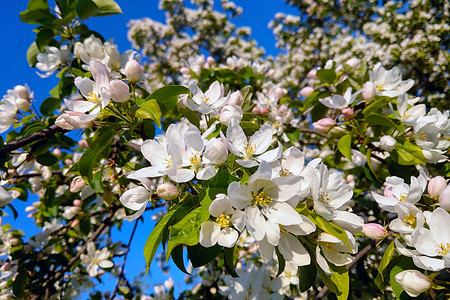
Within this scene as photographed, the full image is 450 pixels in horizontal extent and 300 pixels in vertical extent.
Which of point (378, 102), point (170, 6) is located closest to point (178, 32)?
point (170, 6)

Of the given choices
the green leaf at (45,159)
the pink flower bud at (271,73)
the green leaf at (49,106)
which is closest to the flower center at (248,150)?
the green leaf at (45,159)

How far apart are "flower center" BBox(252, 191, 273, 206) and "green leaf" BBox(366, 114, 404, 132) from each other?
890 millimetres

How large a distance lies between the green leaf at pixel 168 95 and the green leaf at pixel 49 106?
883 mm

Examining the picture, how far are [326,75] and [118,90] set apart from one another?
1.44 metres

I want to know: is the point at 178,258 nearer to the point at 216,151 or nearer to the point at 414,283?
the point at 216,151

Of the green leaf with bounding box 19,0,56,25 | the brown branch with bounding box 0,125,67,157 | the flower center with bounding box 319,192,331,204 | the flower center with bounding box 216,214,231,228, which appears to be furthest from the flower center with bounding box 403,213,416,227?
the green leaf with bounding box 19,0,56,25

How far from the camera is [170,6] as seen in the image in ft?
29.5

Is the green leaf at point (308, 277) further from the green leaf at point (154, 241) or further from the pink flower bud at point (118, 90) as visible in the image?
the pink flower bud at point (118, 90)

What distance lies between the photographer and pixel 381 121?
1.43m

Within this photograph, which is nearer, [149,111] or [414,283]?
[414,283]

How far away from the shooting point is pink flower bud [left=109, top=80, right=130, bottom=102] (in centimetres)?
96

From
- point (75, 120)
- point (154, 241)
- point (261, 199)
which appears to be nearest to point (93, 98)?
point (75, 120)

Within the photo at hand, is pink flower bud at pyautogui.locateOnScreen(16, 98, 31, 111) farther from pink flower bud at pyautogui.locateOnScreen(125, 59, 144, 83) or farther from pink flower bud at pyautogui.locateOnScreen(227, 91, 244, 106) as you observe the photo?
pink flower bud at pyautogui.locateOnScreen(227, 91, 244, 106)

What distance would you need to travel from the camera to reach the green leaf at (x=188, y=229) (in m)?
0.73
